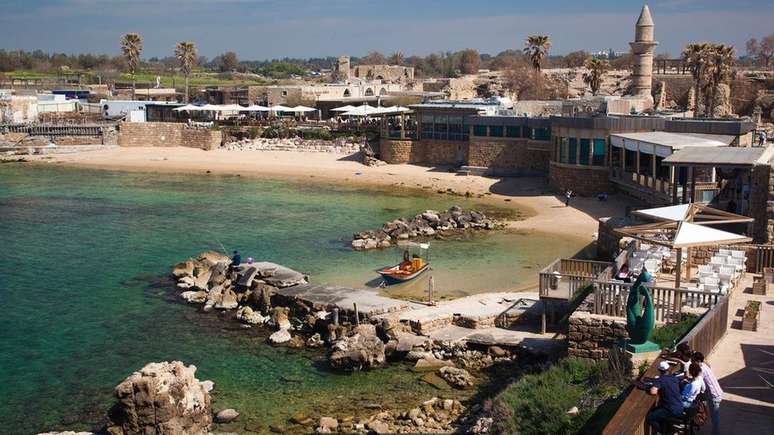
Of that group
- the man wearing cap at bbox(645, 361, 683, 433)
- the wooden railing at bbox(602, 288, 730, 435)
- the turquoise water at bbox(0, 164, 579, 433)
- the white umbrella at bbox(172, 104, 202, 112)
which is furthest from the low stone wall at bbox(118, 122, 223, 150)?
the man wearing cap at bbox(645, 361, 683, 433)

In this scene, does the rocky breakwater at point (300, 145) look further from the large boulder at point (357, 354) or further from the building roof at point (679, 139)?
the large boulder at point (357, 354)

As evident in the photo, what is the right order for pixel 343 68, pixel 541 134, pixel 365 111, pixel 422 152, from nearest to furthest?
1. pixel 541 134
2. pixel 422 152
3. pixel 365 111
4. pixel 343 68

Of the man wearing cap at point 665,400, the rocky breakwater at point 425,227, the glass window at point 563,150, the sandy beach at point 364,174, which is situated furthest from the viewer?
the glass window at point 563,150

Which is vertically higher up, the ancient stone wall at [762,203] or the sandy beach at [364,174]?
the ancient stone wall at [762,203]

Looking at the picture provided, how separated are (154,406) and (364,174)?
1519 inches

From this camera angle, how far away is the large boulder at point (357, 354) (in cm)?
1889

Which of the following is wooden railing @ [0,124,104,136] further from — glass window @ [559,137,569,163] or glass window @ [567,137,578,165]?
glass window @ [567,137,578,165]

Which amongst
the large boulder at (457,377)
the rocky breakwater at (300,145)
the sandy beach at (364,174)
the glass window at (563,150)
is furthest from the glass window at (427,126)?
the large boulder at (457,377)

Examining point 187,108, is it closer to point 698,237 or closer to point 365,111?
point 365,111

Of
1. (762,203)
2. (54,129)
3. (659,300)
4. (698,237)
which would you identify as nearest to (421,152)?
(762,203)

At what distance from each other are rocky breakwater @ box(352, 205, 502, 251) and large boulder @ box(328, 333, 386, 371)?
13.0 m

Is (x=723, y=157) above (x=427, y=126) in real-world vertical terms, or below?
below

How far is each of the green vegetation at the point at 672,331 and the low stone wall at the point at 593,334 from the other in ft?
3.54

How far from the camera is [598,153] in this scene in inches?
1613
